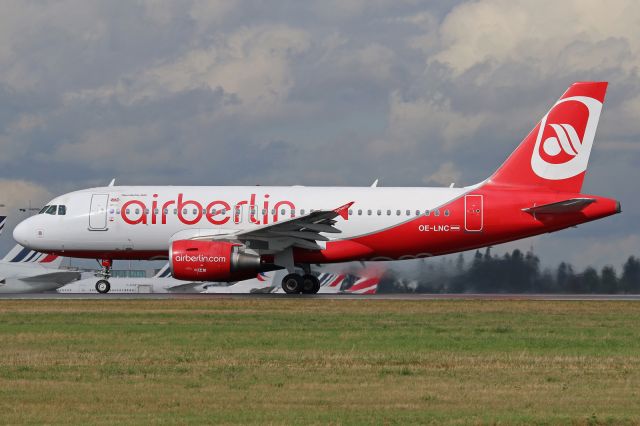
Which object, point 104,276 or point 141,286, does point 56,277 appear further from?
point 104,276

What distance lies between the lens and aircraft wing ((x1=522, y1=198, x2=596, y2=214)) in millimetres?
41844

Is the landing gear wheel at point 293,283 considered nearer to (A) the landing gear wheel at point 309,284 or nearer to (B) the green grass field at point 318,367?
(A) the landing gear wheel at point 309,284

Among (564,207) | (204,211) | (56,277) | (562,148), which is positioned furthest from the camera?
(56,277)

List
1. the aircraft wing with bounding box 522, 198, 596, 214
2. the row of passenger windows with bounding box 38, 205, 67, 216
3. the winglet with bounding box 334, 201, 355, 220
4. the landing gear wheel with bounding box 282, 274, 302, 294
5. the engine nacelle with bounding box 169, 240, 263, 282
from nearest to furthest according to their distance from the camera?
the engine nacelle with bounding box 169, 240, 263, 282
the winglet with bounding box 334, 201, 355, 220
the aircraft wing with bounding box 522, 198, 596, 214
the landing gear wheel with bounding box 282, 274, 302, 294
the row of passenger windows with bounding box 38, 205, 67, 216

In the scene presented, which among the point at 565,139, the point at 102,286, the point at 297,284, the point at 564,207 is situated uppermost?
the point at 565,139

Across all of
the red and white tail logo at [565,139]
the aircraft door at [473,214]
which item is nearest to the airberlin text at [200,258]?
the aircraft door at [473,214]

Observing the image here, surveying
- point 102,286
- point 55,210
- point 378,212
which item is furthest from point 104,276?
point 378,212

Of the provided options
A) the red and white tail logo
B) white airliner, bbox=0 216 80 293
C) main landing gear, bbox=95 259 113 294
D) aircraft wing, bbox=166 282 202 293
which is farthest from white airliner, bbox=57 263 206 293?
the red and white tail logo

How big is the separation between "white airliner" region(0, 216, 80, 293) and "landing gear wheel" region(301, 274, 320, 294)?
23.1 m

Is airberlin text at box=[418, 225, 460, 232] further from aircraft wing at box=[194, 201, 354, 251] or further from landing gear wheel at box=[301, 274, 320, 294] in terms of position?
landing gear wheel at box=[301, 274, 320, 294]

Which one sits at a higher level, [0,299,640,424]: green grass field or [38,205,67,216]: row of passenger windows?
[38,205,67,216]: row of passenger windows

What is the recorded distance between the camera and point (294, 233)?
41.5 metres

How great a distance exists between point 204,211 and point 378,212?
676 centimetres

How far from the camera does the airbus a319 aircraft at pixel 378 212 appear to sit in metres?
42.8
